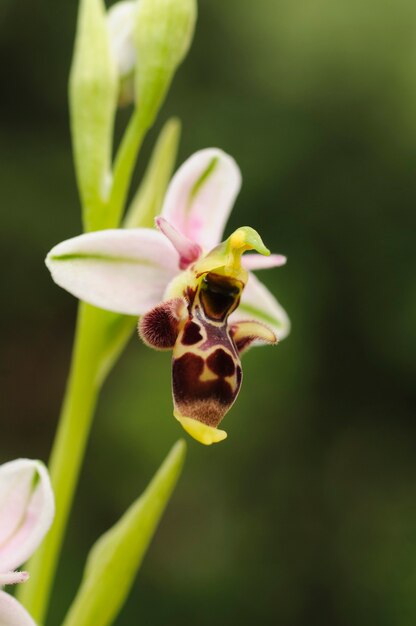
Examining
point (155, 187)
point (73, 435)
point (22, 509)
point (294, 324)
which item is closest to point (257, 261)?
point (155, 187)

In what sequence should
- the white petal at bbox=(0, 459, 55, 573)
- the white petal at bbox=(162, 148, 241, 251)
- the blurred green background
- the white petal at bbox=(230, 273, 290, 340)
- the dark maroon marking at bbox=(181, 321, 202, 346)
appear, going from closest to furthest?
the white petal at bbox=(0, 459, 55, 573) → the dark maroon marking at bbox=(181, 321, 202, 346) → the white petal at bbox=(162, 148, 241, 251) → the white petal at bbox=(230, 273, 290, 340) → the blurred green background

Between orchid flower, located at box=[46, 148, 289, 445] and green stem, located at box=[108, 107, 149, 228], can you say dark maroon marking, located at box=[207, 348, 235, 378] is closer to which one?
orchid flower, located at box=[46, 148, 289, 445]

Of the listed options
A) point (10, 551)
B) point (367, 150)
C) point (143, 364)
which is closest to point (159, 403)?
point (143, 364)

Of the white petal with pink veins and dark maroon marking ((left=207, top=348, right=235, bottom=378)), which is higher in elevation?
the white petal with pink veins

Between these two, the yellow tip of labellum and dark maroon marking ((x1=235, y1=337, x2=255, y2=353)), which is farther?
dark maroon marking ((x1=235, y1=337, x2=255, y2=353))

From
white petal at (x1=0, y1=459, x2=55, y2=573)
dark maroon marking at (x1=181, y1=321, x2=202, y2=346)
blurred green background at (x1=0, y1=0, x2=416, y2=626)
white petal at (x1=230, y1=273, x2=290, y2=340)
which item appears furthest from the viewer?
blurred green background at (x1=0, y1=0, x2=416, y2=626)

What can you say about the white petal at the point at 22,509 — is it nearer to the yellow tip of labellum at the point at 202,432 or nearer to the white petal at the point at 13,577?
the white petal at the point at 13,577

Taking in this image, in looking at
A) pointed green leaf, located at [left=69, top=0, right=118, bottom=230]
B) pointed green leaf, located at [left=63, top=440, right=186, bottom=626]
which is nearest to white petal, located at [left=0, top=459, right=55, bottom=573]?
pointed green leaf, located at [left=63, top=440, right=186, bottom=626]
